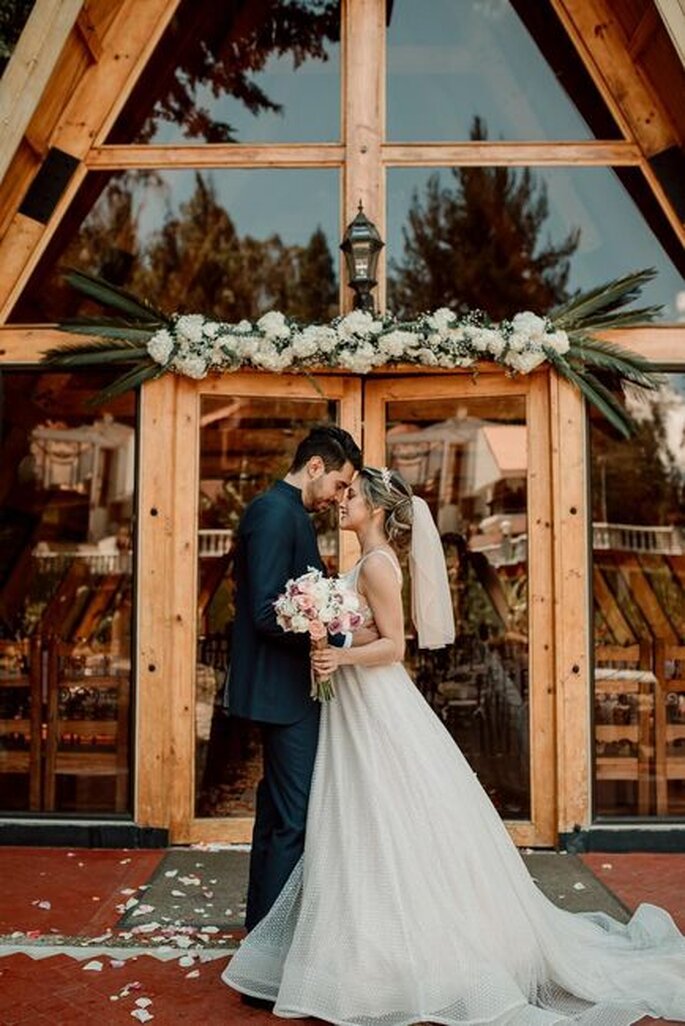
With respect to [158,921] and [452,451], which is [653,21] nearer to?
[452,451]

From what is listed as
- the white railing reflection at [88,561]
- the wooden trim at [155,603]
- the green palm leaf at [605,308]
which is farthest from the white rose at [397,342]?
the white railing reflection at [88,561]

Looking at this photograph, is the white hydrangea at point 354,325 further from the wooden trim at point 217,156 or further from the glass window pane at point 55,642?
the glass window pane at point 55,642

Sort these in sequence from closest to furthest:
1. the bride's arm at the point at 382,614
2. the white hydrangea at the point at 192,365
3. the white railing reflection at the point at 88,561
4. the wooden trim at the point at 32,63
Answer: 1. the bride's arm at the point at 382,614
2. the wooden trim at the point at 32,63
3. the white hydrangea at the point at 192,365
4. the white railing reflection at the point at 88,561

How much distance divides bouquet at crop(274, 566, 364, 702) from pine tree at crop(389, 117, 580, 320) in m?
2.81

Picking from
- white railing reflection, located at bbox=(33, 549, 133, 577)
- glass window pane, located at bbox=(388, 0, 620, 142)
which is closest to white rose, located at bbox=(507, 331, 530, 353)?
glass window pane, located at bbox=(388, 0, 620, 142)

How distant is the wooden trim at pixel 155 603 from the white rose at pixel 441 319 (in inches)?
58.8

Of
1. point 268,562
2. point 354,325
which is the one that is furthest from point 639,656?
point 268,562

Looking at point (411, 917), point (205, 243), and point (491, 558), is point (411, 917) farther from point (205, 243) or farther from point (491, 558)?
point (491, 558)

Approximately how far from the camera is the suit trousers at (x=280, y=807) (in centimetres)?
390

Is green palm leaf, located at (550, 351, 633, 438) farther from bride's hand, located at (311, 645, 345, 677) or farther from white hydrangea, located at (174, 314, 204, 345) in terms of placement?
bride's hand, located at (311, 645, 345, 677)

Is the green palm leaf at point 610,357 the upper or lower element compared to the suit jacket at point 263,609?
upper

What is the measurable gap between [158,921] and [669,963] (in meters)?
2.15

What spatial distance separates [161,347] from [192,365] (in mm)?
197

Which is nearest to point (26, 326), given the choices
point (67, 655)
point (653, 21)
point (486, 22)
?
point (67, 655)
